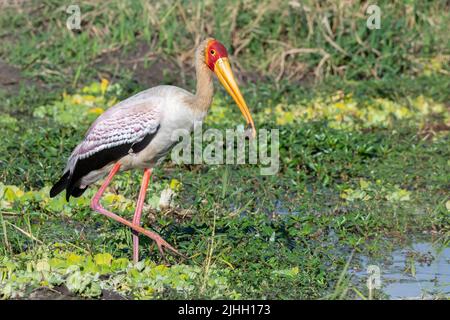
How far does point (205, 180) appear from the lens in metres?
7.06

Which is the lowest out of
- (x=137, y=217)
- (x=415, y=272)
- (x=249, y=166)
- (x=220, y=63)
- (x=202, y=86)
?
(x=415, y=272)

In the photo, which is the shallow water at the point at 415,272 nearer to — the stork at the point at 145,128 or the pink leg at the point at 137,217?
the stork at the point at 145,128

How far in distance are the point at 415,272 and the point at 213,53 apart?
1538mm

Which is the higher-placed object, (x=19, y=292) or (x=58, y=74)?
(x=58, y=74)

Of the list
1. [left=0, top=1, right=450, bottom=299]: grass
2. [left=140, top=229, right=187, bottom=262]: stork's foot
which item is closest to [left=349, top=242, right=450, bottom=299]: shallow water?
[left=0, top=1, right=450, bottom=299]: grass

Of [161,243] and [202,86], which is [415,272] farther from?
[202,86]

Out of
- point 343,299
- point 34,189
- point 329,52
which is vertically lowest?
point 343,299

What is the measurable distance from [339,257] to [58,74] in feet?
15.3

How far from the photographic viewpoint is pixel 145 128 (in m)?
5.51

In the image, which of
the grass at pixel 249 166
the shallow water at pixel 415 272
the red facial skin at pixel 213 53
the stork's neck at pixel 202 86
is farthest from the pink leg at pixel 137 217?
the shallow water at pixel 415 272

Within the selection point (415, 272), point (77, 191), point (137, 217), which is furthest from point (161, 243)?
point (415, 272)

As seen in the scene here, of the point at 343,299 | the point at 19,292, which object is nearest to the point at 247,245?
the point at 343,299

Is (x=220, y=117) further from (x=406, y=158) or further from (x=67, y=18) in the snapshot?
(x=67, y=18)

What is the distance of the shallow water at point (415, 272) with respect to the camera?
518cm
